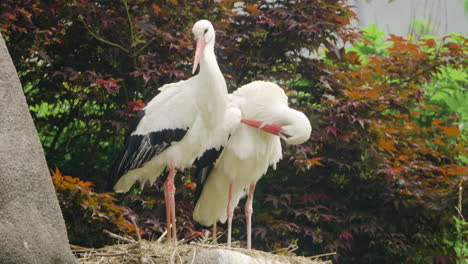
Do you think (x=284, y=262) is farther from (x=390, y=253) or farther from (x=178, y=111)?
(x=390, y=253)

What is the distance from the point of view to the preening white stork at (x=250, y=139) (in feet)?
16.3

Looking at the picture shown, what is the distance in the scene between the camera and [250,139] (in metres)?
5.14

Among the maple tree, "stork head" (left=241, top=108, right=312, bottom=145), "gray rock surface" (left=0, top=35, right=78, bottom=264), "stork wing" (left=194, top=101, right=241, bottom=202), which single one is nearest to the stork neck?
"stork wing" (left=194, top=101, right=241, bottom=202)

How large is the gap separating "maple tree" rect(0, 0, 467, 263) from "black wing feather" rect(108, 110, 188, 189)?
856 mm

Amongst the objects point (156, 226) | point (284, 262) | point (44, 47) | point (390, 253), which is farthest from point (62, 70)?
point (390, 253)

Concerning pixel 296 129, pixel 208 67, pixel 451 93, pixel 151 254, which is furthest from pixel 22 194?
pixel 451 93

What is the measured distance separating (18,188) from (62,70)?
9.18 ft

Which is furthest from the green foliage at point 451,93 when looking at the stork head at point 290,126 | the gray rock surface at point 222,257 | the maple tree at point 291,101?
the gray rock surface at point 222,257

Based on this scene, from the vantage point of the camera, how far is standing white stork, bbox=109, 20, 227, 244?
4.64m

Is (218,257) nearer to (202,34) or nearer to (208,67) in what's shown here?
(208,67)

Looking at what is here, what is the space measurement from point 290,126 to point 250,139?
41cm

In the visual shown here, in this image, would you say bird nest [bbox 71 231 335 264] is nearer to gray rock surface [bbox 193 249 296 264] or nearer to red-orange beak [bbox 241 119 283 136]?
gray rock surface [bbox 193 249 296 264]

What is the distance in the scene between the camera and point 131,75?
592 centimetres

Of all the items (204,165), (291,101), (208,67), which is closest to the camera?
(208,67)
